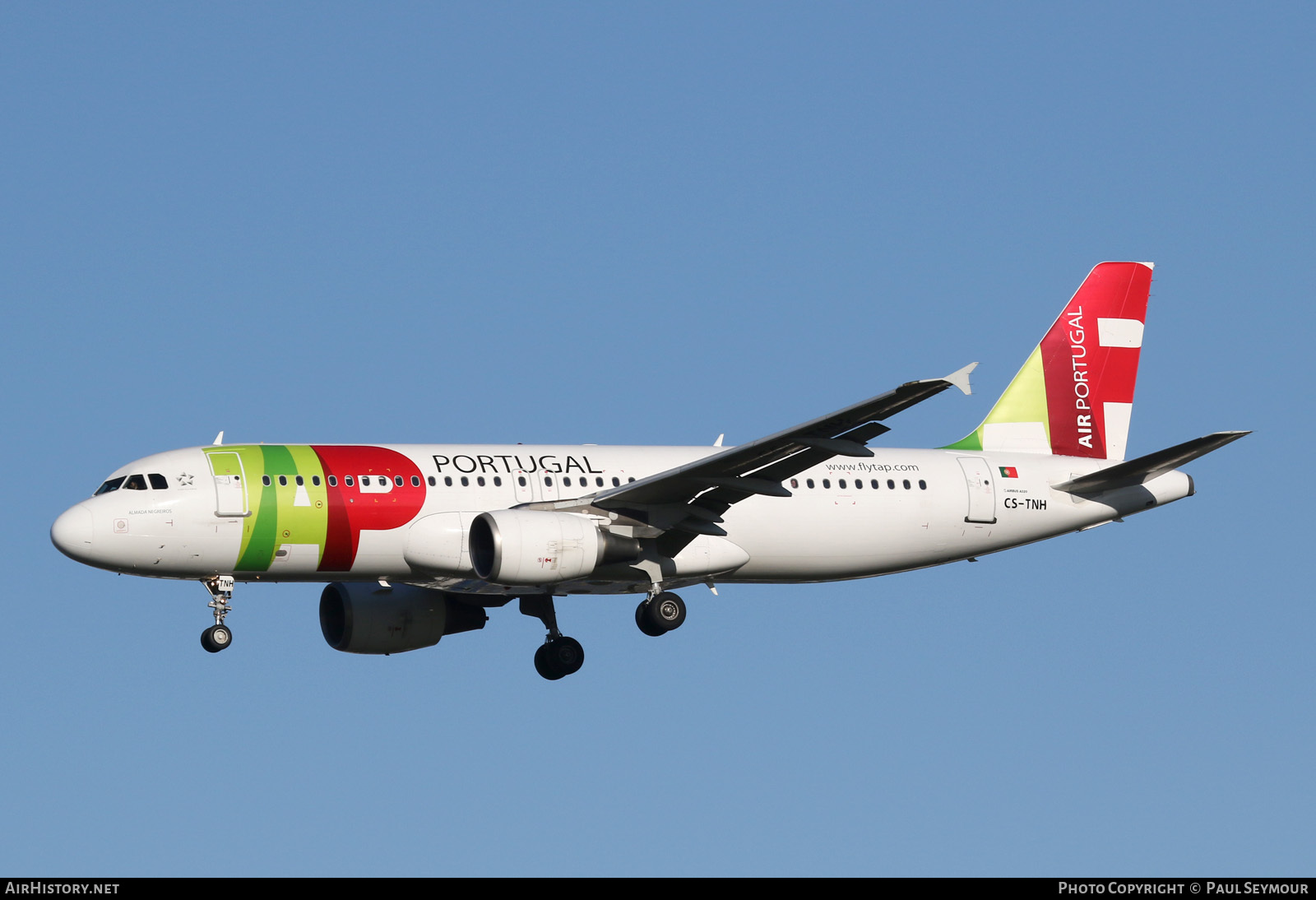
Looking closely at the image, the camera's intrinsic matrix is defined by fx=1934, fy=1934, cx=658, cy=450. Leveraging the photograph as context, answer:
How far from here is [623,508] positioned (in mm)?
41094

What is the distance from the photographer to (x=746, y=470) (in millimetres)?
40344

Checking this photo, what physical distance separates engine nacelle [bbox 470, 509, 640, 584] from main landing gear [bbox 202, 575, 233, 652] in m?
5.20

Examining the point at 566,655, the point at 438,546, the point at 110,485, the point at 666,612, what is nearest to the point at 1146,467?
the point at 666,612

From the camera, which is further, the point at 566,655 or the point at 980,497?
the point at 980,497

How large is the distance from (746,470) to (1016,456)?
9.63 metres

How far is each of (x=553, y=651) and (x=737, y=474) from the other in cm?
730

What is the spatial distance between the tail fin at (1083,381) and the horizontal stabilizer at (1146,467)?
2068mm

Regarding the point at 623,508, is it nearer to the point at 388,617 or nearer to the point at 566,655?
the point at 566,655

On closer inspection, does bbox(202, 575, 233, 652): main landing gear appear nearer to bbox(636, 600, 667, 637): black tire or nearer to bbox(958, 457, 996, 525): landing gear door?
bbox(636, 600, 667, 637): black tire
